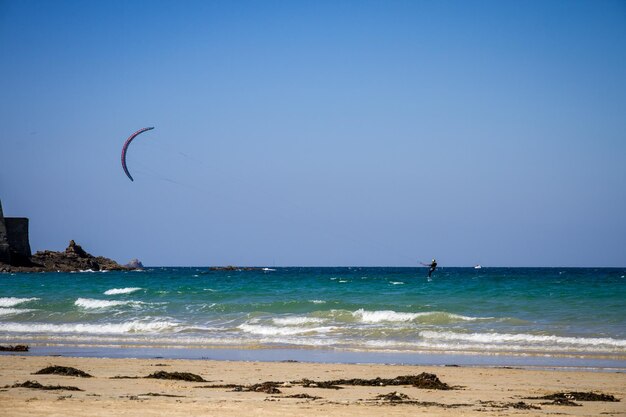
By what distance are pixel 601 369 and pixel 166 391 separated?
8075 mm

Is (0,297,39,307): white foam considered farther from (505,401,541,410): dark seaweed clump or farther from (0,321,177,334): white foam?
(505,401,541,410): dark seaweed clump

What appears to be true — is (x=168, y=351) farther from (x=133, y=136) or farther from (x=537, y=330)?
(x=133, y=136)

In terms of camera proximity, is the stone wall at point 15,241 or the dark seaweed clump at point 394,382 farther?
the stone wall at point 15,241

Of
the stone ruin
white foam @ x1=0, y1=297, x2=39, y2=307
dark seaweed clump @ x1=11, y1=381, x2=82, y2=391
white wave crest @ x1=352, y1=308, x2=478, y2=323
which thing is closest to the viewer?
dark seaweed clump @ x1=11, y1=381, x2=82, y2=391

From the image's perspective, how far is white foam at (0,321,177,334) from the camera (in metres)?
22.8

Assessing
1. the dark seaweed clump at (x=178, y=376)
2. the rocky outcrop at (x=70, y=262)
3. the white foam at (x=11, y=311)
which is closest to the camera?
the dark seaweed clump at (x=178, y=376)

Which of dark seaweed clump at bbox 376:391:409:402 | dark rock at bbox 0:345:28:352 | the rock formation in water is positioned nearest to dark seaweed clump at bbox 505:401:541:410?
dark seaweed clump at bbox 376:391:409:402

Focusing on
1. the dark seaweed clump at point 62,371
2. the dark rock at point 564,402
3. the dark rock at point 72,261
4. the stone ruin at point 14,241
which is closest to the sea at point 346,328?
the dark seaweed clump at point 62,371

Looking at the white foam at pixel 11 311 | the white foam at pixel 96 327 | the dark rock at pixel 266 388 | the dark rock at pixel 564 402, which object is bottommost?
the white foam at pixel 96 327

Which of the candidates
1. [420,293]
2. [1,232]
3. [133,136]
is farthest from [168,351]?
[1,232]

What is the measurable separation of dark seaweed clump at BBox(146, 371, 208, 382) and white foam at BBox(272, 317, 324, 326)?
11078mm

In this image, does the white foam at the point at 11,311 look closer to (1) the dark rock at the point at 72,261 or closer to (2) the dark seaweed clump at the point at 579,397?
(2) the dark seaweed clump at the point at 579,397

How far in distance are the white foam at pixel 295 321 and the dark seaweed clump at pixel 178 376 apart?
36.3ft

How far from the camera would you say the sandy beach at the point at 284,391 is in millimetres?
9172
